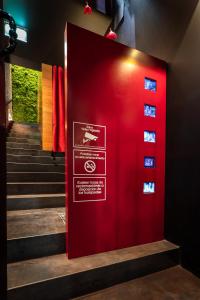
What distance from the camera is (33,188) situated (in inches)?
130

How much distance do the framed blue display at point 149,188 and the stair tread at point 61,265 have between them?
0.70 metres

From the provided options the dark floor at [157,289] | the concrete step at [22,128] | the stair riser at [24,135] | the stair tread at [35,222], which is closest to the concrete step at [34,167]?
the stair tread at [35,222]

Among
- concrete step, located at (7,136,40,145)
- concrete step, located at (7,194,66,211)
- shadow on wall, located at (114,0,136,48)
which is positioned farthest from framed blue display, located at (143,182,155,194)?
concrete step, located at (7,136,40,145)

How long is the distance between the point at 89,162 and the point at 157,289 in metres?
1.46

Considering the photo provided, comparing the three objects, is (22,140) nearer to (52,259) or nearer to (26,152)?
(26,152)

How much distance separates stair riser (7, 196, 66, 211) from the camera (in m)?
2.87

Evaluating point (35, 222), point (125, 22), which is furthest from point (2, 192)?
point (125, 22)

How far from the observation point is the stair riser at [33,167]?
3.79 meters

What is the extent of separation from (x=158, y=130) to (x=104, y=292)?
201cm

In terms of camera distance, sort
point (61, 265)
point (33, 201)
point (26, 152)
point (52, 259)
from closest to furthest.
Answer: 1. point (61, 265)
2. point (52, 259)
3. point (33, 201)
4. point (26, 152)

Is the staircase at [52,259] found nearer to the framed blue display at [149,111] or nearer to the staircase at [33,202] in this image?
the staircase at [33,202]

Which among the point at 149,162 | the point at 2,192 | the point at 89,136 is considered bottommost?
the point at 2,192

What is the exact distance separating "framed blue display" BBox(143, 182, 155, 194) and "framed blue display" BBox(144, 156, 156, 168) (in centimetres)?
24

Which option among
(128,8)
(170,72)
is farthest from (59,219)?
(128,8)
